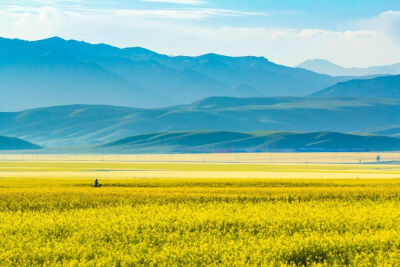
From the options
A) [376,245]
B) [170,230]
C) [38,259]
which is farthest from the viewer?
[170,230]

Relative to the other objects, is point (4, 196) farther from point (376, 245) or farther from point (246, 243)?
point (376, 245)

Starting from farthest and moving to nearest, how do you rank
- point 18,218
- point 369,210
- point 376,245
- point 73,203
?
1. point 73,203
2. point 369,210
3. point 18,218
4. point 376,245

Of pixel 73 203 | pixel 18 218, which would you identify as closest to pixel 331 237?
pixel 18 218

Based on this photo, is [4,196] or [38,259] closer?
[38,259]

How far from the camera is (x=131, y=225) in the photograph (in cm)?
3278

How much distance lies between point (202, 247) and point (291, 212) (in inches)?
443

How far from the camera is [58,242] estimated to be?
29.4 meters

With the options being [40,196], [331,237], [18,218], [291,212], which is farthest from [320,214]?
[40,196]

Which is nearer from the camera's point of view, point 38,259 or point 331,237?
point 38,259

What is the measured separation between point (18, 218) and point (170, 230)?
7.89 meters

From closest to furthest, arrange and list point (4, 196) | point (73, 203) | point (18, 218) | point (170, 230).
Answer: point (170, 230)
point (18, 218)
point (73, 203)
point (4, 196)

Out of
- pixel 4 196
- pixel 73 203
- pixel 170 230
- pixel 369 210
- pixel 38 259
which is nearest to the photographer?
pixel 38 259

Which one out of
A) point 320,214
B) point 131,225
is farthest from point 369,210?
point 131,225

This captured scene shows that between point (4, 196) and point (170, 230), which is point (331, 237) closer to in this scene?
point (170, 230)
